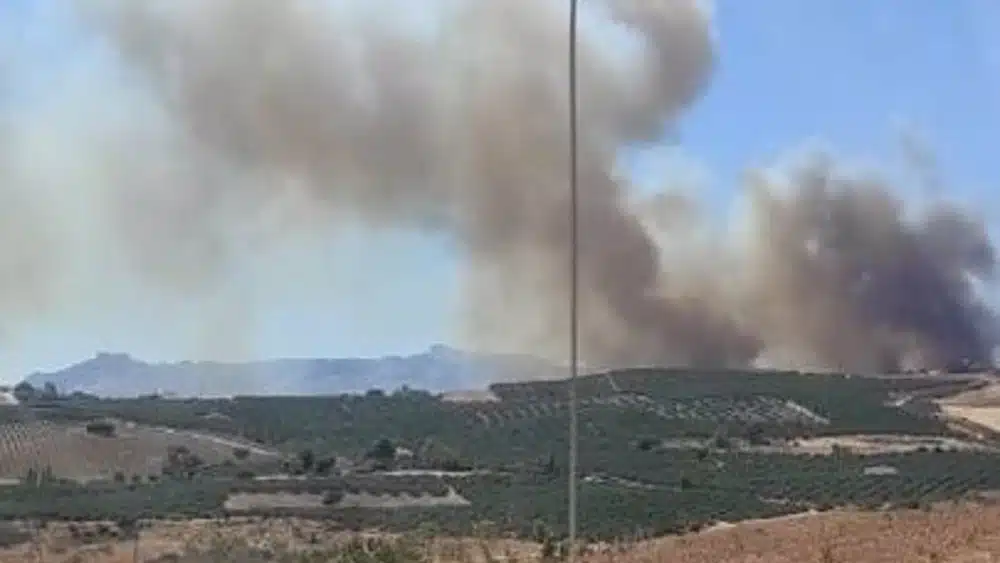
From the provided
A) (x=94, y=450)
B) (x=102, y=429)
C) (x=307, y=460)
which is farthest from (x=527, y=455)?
(x=102, y=429)

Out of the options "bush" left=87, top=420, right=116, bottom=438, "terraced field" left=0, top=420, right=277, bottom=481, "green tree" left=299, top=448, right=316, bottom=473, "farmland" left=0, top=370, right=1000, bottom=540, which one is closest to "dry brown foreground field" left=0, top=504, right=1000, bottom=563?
"farmland" left=0, top=370, right=1000, bottom=540

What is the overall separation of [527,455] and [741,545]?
44.0 meters

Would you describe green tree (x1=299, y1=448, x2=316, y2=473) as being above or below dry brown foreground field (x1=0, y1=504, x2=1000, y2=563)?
above

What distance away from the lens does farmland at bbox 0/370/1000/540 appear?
4903cm

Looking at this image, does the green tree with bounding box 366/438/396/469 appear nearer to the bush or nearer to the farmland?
the farmland

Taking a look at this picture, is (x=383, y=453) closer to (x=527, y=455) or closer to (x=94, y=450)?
(x=527, y=455)

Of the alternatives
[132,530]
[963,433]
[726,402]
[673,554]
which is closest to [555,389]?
[726,402]

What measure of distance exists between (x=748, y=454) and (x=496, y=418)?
2262 cm

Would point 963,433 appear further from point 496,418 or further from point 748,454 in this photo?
point 496,418

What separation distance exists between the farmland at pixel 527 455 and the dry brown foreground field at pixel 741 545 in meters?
5.25

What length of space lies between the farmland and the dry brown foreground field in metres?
5.25

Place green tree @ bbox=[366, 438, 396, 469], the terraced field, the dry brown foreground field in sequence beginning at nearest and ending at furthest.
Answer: the dry brown foreground field < the terraced field < green tree @ bbox=[366, 438, 396, 469]

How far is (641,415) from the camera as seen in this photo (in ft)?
277

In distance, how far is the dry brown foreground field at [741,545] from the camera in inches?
818
